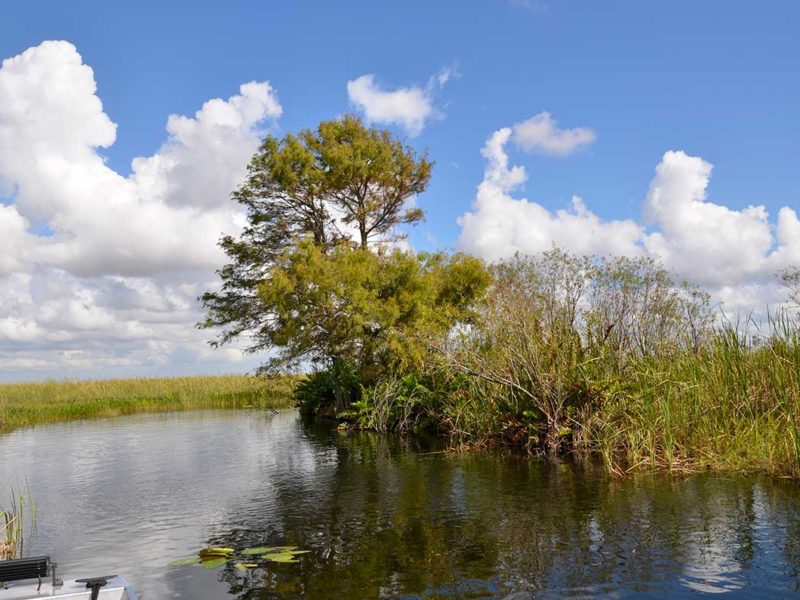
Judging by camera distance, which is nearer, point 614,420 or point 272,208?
point 614,420

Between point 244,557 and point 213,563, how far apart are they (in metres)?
0.45

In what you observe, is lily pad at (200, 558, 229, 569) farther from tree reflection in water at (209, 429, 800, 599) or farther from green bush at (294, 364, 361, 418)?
green bush at (294, 364, 361, 418)

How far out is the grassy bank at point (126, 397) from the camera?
33312 millimetres

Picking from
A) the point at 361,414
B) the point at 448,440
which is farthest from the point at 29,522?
the point at 361,414

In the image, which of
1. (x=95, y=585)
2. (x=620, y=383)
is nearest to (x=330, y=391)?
(x=620, y=383)

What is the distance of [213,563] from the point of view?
27.3ft

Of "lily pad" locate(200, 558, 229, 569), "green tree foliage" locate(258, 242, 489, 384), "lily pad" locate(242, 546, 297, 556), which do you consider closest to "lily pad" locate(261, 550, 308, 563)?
"lily pad" locate(242, 546, 297, 556)

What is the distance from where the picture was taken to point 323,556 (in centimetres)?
845

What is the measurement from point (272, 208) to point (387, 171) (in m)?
5.46

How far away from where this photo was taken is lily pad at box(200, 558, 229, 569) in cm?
827

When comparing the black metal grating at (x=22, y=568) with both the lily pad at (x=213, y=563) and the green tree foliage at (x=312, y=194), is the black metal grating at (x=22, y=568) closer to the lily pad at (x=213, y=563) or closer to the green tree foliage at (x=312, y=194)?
the lily pad at (x=213, y=563)

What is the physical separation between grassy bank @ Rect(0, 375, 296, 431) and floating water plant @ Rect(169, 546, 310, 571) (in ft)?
79.1

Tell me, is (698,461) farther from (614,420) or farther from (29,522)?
(29,522)

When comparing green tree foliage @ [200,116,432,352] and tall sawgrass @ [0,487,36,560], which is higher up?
green tree foliage @ [200,116,432,352]
